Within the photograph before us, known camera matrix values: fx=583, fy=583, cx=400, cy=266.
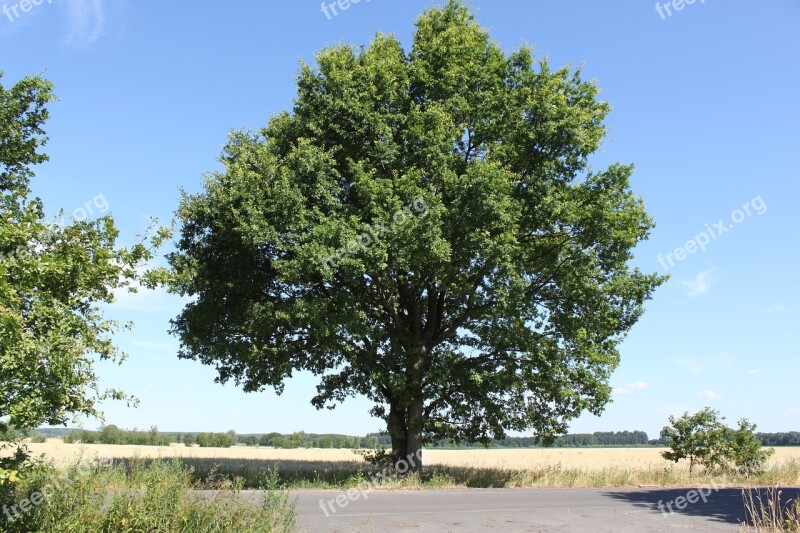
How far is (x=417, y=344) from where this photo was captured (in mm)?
22500

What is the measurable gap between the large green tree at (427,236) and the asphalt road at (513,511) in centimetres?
434

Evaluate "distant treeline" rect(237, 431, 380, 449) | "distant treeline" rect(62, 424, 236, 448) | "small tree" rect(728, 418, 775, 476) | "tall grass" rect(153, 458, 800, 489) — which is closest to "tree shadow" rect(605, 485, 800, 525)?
"tall grass" rect(153, 458, 800, 489)

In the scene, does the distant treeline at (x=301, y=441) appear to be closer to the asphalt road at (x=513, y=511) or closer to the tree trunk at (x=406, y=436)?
the tree trunk at (x=406, y=436)

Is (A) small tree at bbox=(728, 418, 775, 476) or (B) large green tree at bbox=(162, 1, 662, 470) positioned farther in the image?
(A) small tree at bbox=(728, 418, 775, 476)

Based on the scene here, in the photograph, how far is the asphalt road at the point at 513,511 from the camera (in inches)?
456

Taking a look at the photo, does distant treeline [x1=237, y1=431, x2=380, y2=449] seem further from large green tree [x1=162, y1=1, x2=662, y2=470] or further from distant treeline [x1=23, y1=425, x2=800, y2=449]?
large green tree [x1=162, y1=1, x2=662, y2=470]

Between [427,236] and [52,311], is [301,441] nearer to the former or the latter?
[427,236]

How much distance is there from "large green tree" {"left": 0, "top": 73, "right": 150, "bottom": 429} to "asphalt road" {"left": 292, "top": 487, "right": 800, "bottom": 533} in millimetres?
5075

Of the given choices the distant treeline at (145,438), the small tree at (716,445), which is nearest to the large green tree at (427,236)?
the small tree at (716,445)

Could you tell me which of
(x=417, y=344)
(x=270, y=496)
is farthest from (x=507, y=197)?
(x=270, y=496)

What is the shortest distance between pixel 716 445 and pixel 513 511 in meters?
16.9

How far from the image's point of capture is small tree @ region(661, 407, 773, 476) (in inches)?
1029

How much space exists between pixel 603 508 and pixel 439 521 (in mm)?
5501

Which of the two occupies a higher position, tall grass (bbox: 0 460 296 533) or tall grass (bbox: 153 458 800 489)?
tall grass (bbox: 0 460 296 533)
